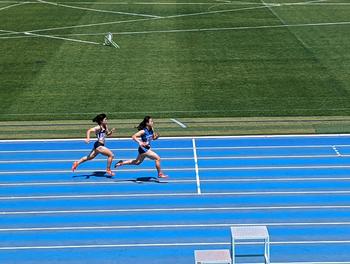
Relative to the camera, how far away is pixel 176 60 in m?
30.1

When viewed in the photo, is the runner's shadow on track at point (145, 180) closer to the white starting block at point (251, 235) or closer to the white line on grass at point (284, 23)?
the white starting block at point (251, 235)

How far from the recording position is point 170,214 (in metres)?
16.7

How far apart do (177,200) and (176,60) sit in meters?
13.4

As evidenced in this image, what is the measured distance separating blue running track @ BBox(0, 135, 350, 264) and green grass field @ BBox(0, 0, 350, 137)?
3022mm

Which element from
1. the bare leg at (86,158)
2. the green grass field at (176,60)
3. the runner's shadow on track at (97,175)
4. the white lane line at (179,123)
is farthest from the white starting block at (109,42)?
the bare leg at (86,158)

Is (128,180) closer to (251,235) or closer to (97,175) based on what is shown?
(97,175)

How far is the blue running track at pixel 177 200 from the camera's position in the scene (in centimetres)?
1509

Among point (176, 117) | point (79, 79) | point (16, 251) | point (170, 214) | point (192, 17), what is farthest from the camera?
point (192, 17)

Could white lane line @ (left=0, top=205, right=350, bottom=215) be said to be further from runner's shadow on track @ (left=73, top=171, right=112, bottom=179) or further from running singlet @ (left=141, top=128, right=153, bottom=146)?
runner's shadow on track @ (left=73, top=171, right=112, bottom=179)

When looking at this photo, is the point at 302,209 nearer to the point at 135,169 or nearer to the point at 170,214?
the point at 170,214

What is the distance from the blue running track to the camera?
15094 mm

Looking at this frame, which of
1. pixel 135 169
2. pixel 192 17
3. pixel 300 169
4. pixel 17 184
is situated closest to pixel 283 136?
pixel 300 169

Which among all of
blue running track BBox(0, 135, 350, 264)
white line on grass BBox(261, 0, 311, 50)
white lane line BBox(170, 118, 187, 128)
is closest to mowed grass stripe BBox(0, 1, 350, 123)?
white line on grass BBox(261, 0, 311, 50)

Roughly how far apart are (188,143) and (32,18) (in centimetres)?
2021
